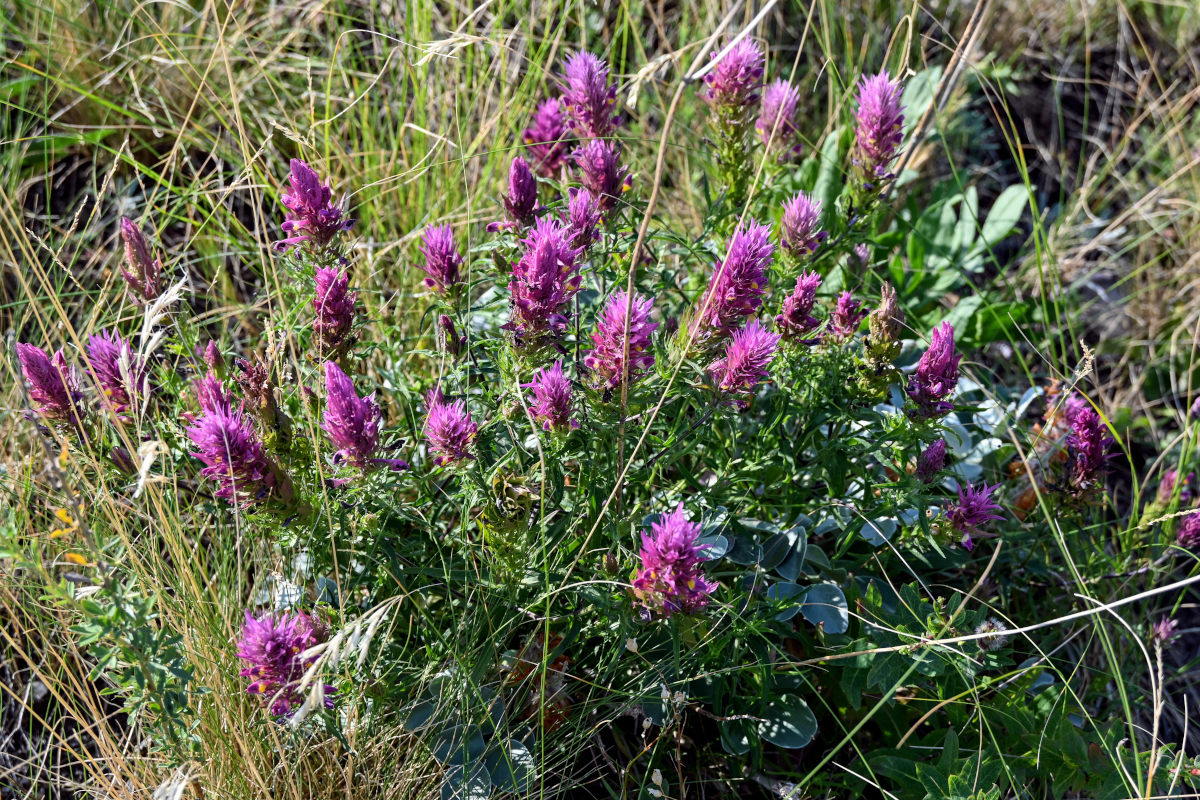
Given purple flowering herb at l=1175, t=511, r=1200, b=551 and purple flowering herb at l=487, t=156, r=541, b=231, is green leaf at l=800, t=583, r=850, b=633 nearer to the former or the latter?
purple flowering herb at l=1175, t=511, r=1200, b=551

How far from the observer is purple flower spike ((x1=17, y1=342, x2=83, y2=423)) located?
1845 millimetres

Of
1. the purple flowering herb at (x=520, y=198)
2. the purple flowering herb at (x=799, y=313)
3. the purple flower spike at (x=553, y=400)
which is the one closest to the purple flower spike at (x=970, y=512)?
the purple flowering herb at (x=799, y=313)

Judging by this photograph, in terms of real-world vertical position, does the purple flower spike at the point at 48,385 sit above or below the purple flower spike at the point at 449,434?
above

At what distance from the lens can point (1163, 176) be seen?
4.11 metres

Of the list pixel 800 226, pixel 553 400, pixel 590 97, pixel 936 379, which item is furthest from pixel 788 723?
pixel 590 97

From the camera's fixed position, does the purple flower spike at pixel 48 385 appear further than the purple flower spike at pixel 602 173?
No

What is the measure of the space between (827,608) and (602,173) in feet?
3.81

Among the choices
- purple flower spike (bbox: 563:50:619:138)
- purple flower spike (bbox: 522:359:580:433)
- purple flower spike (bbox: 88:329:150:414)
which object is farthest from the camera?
purple flower spike (bbox: 563:50:619:138)

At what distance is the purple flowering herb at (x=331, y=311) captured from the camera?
1952mm

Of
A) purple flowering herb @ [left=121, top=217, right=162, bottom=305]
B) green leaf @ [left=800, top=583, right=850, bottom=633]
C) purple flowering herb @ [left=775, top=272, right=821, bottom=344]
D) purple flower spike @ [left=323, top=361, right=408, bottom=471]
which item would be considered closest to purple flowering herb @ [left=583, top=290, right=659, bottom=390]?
purple flowering herb @ [left=775, top=272, right=821, bottom=344]

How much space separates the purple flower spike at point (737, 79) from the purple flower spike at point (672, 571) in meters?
1.18

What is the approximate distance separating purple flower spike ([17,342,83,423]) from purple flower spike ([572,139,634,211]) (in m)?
1.18

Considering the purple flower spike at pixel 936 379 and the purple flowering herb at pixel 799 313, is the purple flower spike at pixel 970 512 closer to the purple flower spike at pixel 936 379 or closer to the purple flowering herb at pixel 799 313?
the purple flower spike at pixel 936 379

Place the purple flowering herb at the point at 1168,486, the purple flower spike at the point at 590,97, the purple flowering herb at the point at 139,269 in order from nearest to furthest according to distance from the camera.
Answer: the purple flowering herb at the point at 139,269
the purple flower spike at the point at 590,97
the purple flowering herb at the point at 1168,486
